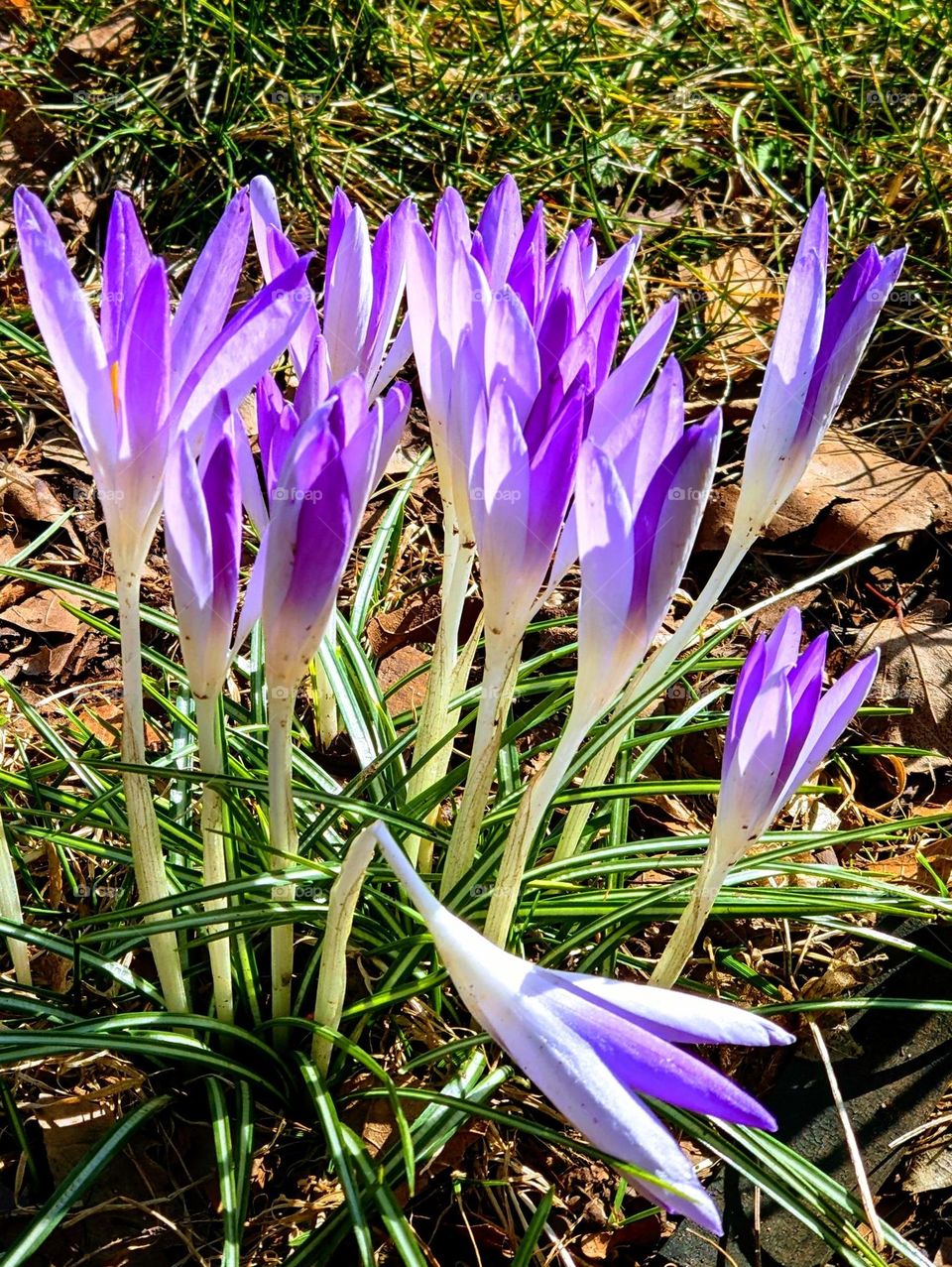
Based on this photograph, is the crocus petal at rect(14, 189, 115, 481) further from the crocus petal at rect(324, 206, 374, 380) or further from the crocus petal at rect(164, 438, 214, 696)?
the crocus petal at rect(324, 206, 374, 380)

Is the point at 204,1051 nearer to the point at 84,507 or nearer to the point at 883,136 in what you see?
the point at 84,507

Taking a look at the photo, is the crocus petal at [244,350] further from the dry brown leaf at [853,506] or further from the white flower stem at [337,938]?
the dry brown leaf at [853,506]

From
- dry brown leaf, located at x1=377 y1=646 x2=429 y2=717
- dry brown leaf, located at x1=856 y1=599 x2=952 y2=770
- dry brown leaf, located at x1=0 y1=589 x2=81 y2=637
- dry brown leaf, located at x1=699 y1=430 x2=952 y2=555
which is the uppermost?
dry brown leaf, located at x1=0 y1=589 x2=81 y2=637

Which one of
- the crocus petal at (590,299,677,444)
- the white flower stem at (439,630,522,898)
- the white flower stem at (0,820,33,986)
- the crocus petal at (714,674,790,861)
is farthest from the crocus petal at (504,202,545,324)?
the white flower stem at (0,820,33,986)

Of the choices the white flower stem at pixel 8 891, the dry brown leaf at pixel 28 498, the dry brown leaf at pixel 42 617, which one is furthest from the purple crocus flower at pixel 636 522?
the dry brown leaf at pixel 28 498

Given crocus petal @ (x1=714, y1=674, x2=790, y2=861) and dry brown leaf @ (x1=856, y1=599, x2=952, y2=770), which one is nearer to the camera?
crocus petal @ (x1=714, y1=674, x2=790, y2=861)

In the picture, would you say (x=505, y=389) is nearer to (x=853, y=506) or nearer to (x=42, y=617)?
(x=42, y=617)

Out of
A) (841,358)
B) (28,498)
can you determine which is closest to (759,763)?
(841,358)
